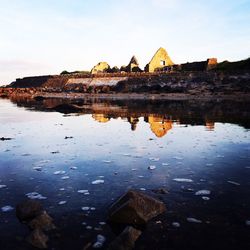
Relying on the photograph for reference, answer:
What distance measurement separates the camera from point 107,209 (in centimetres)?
586

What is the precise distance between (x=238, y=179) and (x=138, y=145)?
15.4 feet

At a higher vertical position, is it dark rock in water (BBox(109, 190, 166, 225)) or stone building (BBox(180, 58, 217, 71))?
stone building (BBox(180, 58, 217, 71))

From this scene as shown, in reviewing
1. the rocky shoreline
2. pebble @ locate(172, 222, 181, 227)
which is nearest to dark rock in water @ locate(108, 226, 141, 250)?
pebble @ locate(172, 222, 181, 227)

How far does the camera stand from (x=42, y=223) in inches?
203

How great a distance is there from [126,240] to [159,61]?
71716 millimetres

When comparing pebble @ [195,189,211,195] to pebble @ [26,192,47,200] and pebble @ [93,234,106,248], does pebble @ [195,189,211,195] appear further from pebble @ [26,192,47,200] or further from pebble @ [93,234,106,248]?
pebble @ [26,192,47,200]

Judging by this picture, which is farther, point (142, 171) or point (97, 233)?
point (142, 171)

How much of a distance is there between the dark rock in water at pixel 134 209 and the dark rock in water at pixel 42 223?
1.03 meters

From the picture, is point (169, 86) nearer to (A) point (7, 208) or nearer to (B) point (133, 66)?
(B) point (133, 66)

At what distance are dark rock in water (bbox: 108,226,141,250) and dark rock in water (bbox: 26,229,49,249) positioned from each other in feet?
3.32

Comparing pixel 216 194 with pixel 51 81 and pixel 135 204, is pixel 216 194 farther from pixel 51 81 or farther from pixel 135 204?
pixel 51 81

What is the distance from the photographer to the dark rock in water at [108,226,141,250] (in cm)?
447

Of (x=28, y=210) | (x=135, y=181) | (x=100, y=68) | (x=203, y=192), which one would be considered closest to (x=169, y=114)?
(x=135, y=181)

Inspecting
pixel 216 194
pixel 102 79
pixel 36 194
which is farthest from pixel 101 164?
pixel 102 79
